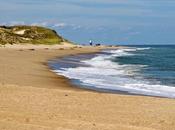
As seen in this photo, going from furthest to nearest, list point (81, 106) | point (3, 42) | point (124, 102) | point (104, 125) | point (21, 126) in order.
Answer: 1. point (3, 42)
2. point (124, 102)
3. point (81, 106)
4. point (104, 125)
5. point (21, 126)

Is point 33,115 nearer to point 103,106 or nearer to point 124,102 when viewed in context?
point 103,106

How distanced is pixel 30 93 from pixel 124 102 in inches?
138

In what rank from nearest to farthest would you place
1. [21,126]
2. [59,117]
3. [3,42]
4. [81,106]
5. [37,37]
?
[21,126], [59,117], [81,106], [3,42], [37,37]

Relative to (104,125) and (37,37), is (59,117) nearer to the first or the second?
(104,125)

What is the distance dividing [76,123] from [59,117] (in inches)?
37.6

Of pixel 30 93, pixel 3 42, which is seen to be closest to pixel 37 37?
pixel 3 42

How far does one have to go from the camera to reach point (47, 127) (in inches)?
465

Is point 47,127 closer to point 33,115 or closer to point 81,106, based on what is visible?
point 33,115

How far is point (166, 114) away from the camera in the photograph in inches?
578

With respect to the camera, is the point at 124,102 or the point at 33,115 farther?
the point at 124,102

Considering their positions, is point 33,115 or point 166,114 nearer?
point 33,115

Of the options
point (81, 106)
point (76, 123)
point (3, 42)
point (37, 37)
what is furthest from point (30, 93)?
point (37, 37)

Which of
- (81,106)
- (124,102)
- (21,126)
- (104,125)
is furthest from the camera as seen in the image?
(124,102)

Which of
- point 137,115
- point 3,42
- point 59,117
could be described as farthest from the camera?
point 3,42
